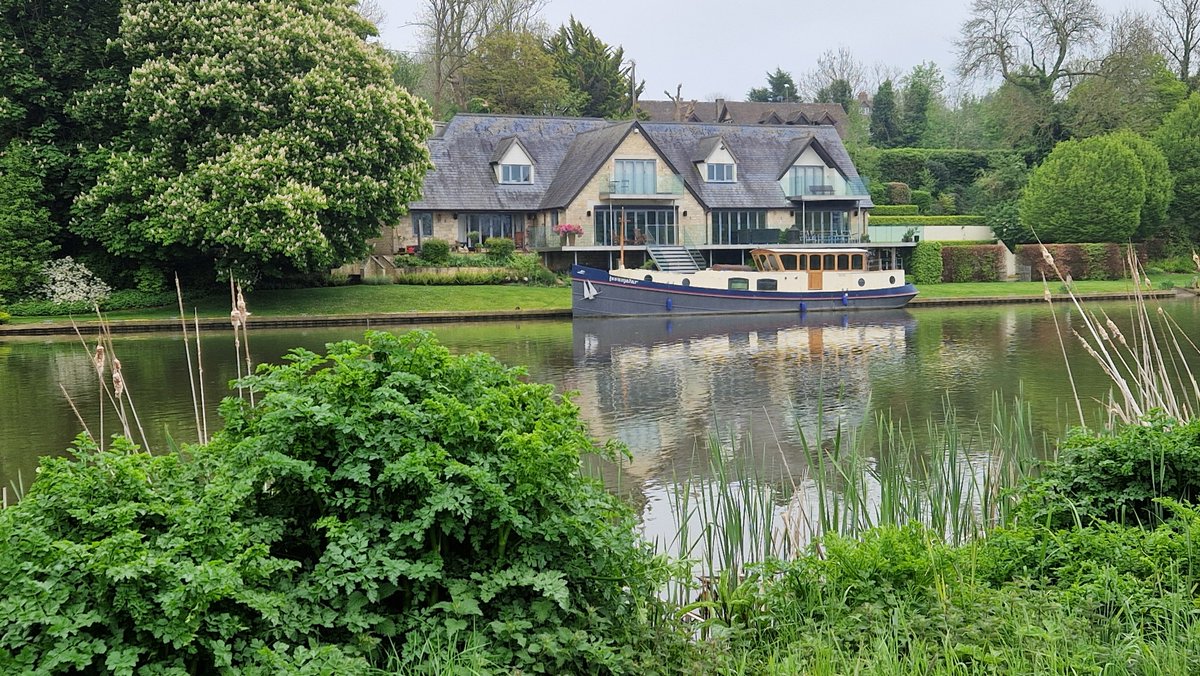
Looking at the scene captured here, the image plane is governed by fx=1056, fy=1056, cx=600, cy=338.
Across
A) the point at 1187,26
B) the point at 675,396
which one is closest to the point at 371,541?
the point at 675,396

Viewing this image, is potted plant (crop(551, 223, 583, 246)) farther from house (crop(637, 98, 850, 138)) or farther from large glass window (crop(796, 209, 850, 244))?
house (crop(637, 98, 850, 138))

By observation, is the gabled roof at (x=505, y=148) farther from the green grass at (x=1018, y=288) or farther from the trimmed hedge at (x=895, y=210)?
the trimmed hedge at (x=895, y=210)

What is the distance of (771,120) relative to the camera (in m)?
76.1

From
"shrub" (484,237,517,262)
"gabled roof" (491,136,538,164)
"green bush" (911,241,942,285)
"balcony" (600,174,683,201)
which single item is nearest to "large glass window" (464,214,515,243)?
"shrub" (484,237,517,262)

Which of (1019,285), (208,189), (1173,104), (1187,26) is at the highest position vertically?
(1187,26)

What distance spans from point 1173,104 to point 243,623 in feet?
202

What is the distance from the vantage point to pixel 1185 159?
2014 inches

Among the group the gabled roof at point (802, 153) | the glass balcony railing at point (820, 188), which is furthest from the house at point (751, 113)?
the glass balcony railing at point (820, 188)

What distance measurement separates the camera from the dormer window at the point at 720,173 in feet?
161

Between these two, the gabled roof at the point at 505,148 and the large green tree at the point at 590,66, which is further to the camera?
the large green tree at the point at 590,66

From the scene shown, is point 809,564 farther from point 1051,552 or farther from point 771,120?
point 771,120

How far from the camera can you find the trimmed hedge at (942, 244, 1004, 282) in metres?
47.8

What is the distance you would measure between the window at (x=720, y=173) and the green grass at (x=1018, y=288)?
10.2 meters

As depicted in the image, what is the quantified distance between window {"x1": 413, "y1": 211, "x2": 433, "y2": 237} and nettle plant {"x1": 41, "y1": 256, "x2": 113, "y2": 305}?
45.4ft
